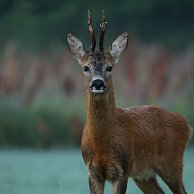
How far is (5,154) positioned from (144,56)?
461 centimetres

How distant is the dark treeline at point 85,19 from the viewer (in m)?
24.6

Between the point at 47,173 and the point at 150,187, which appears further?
the point at 47,173

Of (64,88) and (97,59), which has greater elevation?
(97,59)

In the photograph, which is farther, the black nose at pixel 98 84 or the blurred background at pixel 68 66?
the blurred background at pixel 68 66

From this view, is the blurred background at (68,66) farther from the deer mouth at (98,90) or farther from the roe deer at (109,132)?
the deer mouth at (98,90)

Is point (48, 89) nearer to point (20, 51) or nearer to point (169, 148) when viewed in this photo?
point (20, 51)

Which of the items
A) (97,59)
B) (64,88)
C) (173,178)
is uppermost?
(97,59)

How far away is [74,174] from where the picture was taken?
56.3 feet

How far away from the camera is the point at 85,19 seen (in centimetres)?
2450

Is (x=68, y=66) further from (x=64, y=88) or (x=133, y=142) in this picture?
(x=133, y=142)


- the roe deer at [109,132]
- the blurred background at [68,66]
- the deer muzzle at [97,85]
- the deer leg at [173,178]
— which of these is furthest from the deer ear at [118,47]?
the blurred background at [68,66]

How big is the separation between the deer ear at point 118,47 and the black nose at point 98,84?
0.56 metres

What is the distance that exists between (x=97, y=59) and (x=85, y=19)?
44.8 ft

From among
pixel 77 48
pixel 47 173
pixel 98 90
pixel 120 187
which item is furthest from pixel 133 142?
pixel 47 173
